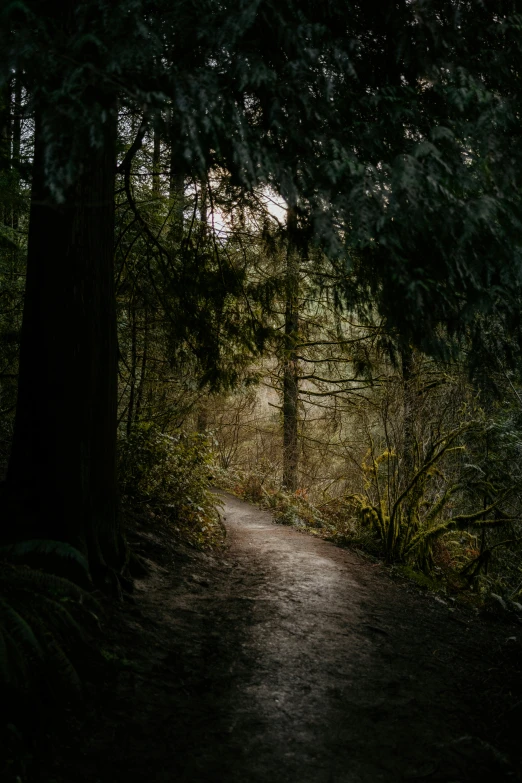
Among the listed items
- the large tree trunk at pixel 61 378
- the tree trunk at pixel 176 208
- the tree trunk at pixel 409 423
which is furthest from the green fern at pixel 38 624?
Answer: the tree trunk at pixel 409 423

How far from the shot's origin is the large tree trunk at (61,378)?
464cm

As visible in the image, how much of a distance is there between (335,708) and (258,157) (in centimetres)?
364

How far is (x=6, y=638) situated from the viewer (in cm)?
283

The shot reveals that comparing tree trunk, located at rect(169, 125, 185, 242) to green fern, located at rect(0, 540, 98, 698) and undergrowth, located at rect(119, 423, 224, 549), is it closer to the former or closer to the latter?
undergrowth, located at rect(119, 423, 224, 549)

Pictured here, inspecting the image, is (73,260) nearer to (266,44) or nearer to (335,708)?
(266,44)

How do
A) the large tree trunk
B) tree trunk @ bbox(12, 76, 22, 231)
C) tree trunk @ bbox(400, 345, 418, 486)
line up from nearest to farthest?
1. tree trunk @ bbox(12, 76, 22, 231)
2. the large tree trunk
3. tree trunk @ bbox(400, 345, 418, 486)

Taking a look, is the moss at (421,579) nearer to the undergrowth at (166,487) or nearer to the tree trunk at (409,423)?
the tree trunk at (409,423)

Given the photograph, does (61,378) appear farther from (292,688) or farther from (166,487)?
(166,487)

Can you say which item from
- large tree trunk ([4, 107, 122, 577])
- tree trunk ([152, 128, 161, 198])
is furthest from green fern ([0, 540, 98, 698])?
tree trunk ([152, 128, 161, 198])

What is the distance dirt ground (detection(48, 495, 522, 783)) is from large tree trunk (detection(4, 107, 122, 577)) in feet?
3.47

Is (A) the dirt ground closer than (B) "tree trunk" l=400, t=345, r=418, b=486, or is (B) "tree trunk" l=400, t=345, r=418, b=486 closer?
(A) the dirt ground

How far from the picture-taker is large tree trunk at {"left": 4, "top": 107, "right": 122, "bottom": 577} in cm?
464

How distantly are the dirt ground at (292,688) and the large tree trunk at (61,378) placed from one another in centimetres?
106

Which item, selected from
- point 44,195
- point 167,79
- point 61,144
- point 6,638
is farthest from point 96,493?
point 167,79
